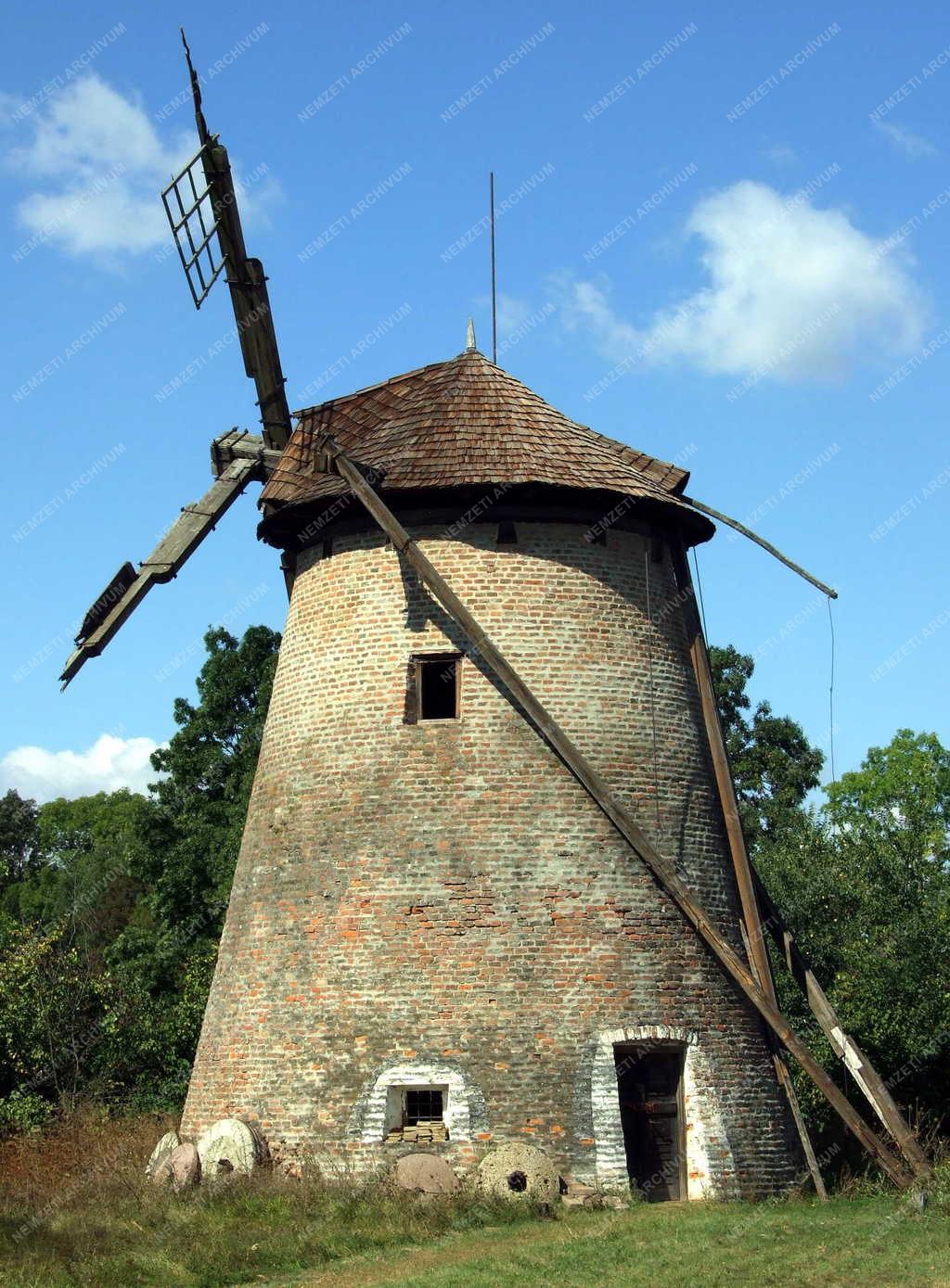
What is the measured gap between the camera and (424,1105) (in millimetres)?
12852

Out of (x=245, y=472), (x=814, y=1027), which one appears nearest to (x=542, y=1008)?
(x=245, y=472)

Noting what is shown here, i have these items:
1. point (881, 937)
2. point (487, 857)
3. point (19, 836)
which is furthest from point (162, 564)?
point (19, 836)

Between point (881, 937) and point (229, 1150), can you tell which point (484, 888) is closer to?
point (229, 1150)

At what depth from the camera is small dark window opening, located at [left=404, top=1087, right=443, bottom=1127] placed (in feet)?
42.0

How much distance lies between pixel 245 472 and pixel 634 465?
168 inches

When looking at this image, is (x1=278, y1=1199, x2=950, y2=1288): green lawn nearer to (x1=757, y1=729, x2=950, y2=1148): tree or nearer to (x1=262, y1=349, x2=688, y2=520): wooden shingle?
(x1=262, y1=349, x2=688, y2=520): wooden shingle

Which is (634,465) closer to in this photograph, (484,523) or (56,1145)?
(484,523)

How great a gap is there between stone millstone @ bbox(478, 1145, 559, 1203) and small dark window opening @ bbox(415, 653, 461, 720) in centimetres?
390

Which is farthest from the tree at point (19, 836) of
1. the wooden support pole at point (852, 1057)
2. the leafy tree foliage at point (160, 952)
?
the wooden support pole at point (852, 1057)

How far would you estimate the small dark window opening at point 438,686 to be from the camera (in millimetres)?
13930

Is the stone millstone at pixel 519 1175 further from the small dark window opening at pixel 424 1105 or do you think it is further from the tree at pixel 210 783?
the tree at pixel 210 783

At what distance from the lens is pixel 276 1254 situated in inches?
434

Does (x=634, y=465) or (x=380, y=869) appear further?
(x=634, y=465)

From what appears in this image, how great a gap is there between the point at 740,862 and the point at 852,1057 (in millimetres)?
2072
